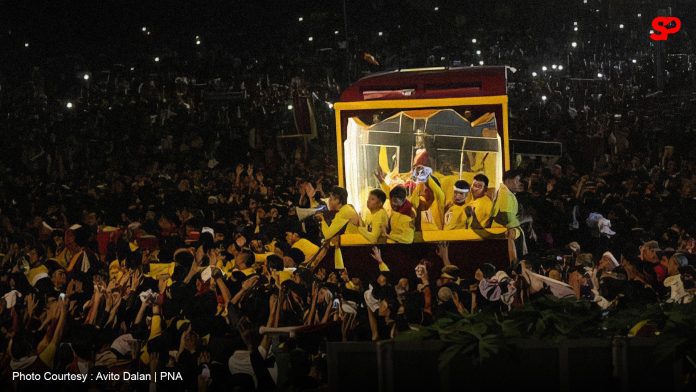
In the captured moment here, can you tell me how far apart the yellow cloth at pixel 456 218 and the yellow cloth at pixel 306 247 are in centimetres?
172

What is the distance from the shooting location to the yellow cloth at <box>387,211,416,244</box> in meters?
12.7

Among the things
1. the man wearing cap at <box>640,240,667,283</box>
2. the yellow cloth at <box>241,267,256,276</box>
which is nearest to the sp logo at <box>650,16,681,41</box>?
the man wearing cap at <box>640,240,667,283</box>

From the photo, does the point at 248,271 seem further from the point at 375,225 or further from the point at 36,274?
the point at 36,274

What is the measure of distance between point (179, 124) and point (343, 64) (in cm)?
789

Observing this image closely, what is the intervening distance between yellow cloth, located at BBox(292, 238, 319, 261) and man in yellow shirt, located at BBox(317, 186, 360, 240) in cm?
20

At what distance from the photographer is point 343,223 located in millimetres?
12852

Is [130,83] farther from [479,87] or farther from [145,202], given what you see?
[479,87]

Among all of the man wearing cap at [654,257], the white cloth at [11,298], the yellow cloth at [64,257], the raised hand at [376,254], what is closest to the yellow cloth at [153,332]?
the white cloth at [11,298]

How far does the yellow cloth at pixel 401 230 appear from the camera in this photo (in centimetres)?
1274

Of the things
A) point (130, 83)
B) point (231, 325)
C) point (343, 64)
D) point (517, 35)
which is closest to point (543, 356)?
point (231, 325)

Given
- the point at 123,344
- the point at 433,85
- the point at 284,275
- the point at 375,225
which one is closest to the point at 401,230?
the point at 375,225

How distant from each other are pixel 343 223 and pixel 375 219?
0.41m

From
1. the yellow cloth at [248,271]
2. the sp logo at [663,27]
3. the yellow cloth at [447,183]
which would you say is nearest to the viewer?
the yellow cloth at [248,271]

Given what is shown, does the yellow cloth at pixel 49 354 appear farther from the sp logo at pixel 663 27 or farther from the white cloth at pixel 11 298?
the sp logo at pixel 663 27
